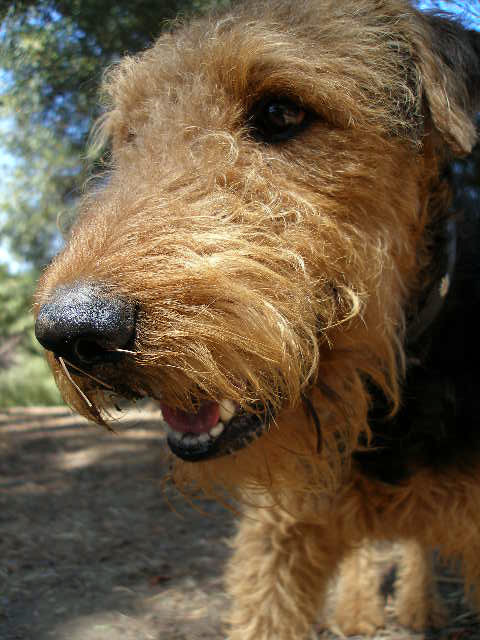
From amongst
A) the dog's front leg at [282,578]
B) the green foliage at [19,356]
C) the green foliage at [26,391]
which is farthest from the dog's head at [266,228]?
the green foliage at [26,391]

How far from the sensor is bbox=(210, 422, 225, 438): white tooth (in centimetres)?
160

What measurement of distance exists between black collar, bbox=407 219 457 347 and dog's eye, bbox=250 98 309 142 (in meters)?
0.68

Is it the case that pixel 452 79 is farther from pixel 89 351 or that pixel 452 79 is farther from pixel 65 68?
pixel 65 68

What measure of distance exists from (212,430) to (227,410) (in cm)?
8

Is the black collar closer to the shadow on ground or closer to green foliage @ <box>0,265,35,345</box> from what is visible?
the shadow on ground

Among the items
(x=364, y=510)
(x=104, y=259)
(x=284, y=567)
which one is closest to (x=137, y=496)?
(x=284, y=567)

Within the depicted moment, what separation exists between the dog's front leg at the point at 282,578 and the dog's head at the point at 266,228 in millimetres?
485

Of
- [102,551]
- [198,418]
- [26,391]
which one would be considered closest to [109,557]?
[102,551]

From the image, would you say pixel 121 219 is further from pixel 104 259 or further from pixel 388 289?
pixel 388 289

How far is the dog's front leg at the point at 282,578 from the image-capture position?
215 centimetres

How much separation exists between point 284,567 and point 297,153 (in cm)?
150

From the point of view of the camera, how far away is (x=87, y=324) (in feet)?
4.02

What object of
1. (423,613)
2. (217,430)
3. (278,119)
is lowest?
(423,613)

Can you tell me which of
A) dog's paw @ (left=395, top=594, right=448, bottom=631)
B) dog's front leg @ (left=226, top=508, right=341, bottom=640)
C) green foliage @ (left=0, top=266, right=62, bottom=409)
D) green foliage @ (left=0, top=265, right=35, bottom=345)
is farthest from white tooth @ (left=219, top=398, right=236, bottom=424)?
green foliage @ (left=0, top=265, right=35, bottom=345)
